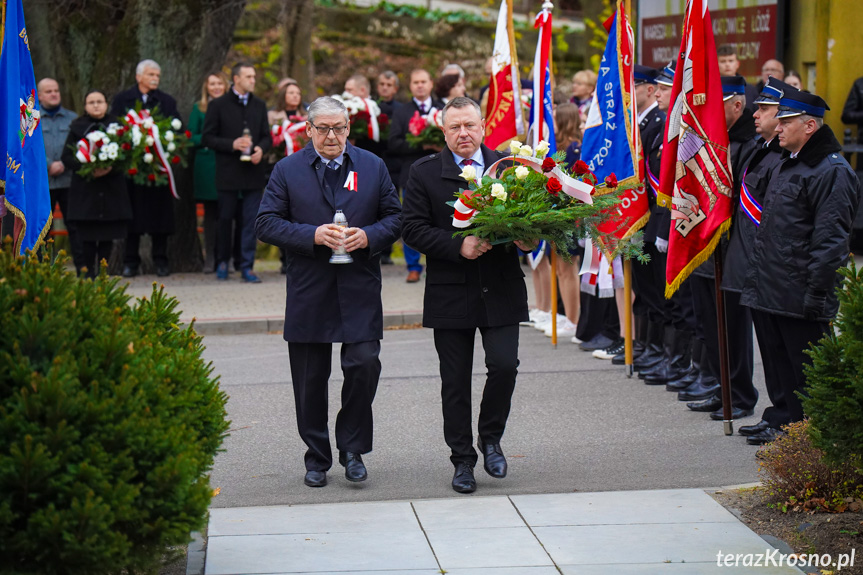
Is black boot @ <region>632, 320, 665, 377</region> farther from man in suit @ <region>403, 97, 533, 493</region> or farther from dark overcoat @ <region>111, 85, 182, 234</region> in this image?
dark overcoat @ <region>111, 85, 182, 234</region>

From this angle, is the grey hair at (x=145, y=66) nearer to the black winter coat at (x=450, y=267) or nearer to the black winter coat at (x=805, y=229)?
the black winter coat at (x=450, y=267)

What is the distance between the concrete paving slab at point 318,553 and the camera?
205 inches

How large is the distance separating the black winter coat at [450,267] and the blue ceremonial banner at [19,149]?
8.77ft

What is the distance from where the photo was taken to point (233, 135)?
14.7 m

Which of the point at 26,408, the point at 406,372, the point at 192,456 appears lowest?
the point at 406,372

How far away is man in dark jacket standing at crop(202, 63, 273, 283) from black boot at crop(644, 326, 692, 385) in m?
6.66

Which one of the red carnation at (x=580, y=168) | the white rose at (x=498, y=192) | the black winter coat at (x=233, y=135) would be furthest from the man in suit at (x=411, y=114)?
the white rose at (x=498, y=192)

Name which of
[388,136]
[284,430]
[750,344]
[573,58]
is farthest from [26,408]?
[573,58]

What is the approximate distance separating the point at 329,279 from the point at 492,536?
1822mm

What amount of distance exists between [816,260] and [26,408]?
4.64 metres

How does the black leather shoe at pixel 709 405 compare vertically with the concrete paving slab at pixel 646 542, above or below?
below

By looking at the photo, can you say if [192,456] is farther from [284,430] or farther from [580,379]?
[580,379]

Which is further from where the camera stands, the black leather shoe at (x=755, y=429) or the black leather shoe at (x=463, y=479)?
the black leather shoe at (x=755, y=429)

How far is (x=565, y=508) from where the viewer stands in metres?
6.10
